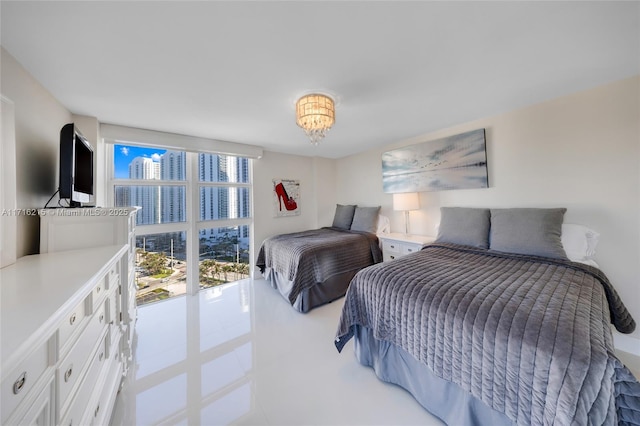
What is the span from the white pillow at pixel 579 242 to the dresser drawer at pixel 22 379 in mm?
3147

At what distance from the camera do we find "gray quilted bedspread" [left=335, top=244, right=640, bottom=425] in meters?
0.75

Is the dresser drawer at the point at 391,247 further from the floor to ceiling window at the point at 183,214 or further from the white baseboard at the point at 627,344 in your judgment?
the floor to ceiling window at the point at 183,214

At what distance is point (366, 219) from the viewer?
11.9ft

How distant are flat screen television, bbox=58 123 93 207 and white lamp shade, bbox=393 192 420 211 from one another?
10.5ft

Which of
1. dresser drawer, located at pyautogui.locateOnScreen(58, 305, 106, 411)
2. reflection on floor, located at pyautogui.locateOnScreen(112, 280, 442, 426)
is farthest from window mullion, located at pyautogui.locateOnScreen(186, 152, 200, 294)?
dresser drawer, located at pyautogui.locateOnScreen(58, 305, 106, 411)

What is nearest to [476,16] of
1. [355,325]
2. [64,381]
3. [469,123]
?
[469,123]

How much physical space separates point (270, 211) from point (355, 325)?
2558 mm

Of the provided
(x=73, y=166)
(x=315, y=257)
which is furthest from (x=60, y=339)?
(x=315, y=257)

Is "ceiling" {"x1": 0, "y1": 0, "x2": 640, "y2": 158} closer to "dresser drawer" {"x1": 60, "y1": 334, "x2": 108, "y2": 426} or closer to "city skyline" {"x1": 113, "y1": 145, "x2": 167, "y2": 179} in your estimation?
"city skyline" {"x1": 113, "y1": 145, "x2": 167, "y2": 179}

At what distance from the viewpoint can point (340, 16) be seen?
111cm

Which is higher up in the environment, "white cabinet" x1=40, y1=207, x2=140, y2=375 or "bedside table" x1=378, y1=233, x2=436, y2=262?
"white cabinet" x1=40, y1=207, x2=140, y2=375

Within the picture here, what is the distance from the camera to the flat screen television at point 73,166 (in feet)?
4.46

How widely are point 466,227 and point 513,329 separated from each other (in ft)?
5.16

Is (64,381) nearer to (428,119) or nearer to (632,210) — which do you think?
(428,119)
